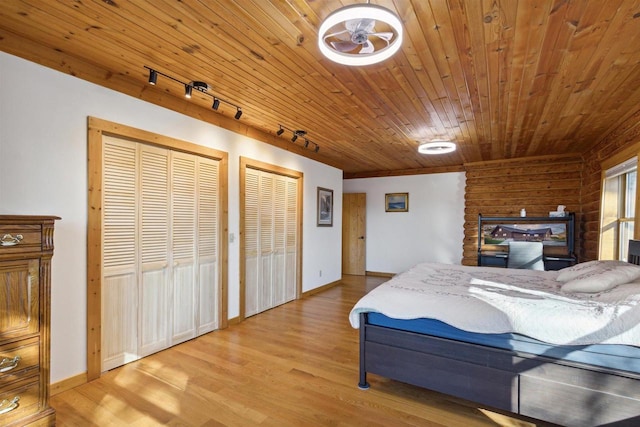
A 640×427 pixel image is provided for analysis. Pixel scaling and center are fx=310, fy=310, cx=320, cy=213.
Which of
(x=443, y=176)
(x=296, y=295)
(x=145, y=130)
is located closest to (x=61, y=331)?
(x=145, y=130)

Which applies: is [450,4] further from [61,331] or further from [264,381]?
[61,331]

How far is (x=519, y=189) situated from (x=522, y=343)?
4934 millimetres

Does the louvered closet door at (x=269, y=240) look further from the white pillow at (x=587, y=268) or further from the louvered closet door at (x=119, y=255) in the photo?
the white pillow at (x=587, y=268)

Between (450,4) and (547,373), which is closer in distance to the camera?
(450,4)

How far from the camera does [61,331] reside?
2.34m

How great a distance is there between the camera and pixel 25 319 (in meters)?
1.85

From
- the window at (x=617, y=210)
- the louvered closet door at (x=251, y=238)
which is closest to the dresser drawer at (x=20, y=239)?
the louvered closet door at (x=251, y=238)

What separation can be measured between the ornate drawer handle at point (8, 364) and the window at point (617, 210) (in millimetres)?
5806

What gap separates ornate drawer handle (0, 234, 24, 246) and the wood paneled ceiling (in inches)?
51.5

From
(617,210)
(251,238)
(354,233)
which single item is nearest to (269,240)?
(251,238)

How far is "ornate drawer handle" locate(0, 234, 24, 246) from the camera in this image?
1749 mm

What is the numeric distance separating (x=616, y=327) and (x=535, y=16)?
182cm

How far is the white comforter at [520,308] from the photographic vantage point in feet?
5.84

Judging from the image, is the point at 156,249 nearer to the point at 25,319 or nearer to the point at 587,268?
the point at 25,319
